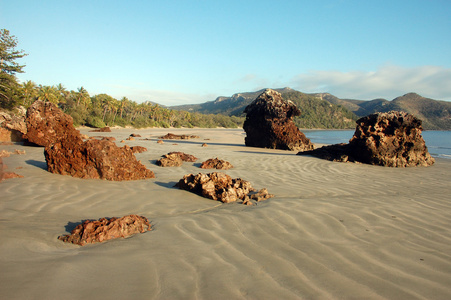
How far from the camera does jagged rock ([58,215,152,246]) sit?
2545mm

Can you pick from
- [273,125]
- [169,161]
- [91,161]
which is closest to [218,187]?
[91,161]

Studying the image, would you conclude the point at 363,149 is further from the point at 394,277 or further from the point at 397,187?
the point at 394,277

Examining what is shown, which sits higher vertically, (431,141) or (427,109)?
(427,109)

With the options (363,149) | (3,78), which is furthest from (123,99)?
(363,149)

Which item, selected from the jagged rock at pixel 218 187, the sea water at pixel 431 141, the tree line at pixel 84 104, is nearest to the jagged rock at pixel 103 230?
the jagged rock at pixel 218 187

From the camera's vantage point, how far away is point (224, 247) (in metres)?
2.45

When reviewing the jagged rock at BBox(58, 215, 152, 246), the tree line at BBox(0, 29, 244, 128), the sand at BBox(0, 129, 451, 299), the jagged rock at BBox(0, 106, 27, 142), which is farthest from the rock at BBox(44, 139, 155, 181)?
the tree line at BBox(0, 29, 244, 128)

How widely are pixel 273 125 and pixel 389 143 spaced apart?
6612mm

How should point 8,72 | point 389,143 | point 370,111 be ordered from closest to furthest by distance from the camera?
point 389,143 → point 8,72 → point 370,111

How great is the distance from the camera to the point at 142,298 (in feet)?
5.38

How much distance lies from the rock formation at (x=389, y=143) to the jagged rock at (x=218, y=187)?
22.1 ft

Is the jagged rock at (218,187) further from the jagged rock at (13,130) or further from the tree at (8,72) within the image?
the tree at (8,72)

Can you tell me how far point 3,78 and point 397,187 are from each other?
31051 millimetres

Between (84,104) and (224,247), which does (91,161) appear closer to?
(224,247)
